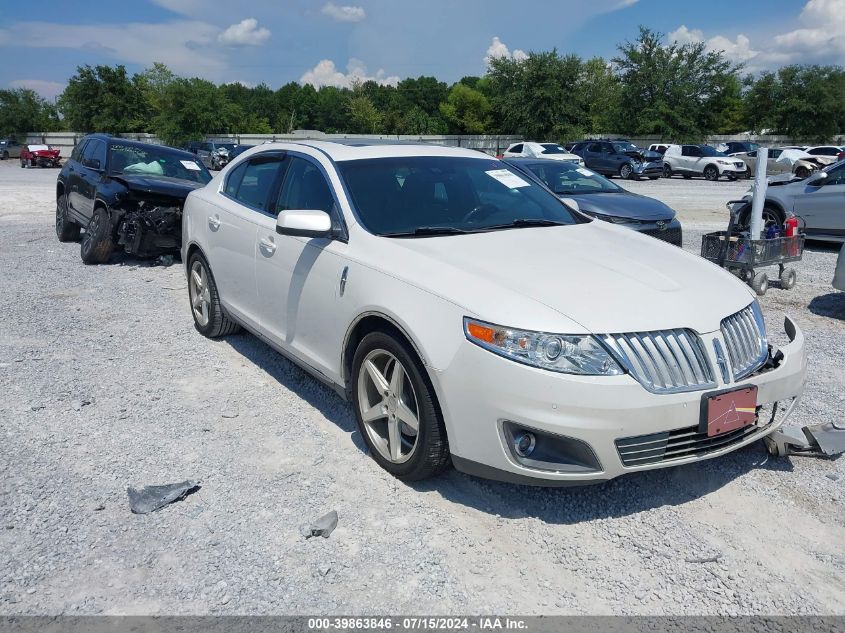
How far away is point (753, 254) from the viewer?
8.05 meters

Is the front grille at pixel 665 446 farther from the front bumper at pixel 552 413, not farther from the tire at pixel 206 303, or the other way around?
the tire at pixel 206 303

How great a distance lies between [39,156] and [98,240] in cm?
3913

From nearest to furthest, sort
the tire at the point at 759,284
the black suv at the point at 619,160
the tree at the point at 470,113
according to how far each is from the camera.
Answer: the tire at the point at 759,284
the black suv at the point at 619,160
the tree at the point at 470,113

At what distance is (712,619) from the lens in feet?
8.83

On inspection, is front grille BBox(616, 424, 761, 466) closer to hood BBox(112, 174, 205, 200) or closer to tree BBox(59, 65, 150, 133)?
hood BBox(112, 174, 205, 200)

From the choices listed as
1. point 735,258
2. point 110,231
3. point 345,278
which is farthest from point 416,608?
point 110,231

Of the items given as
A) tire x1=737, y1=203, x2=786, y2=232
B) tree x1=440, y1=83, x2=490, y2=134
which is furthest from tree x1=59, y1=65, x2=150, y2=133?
tire x1=737, y1=203, x2=786, y2=232

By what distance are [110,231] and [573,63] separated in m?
43.4

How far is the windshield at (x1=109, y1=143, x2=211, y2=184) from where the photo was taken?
400 inches

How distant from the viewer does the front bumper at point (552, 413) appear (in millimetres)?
2953

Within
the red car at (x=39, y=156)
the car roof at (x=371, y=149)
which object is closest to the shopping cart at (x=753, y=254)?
the car roof at (x=371, y=149)

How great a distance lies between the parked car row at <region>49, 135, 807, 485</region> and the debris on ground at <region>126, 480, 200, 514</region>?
38.0 inches

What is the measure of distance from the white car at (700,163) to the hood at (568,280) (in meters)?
30.1

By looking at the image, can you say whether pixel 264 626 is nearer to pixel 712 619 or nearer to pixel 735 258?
pixel 712 619
